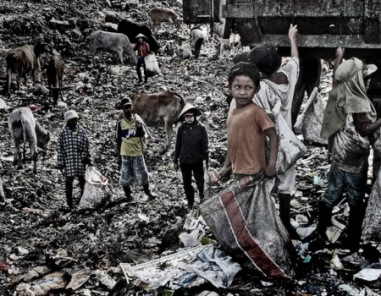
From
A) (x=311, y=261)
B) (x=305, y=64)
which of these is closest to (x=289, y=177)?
(x=311, y=261)

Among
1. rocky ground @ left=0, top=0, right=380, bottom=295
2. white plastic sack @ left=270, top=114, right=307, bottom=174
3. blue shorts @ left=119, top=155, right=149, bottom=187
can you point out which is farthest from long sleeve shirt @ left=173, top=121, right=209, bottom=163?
white plastic sack @ left=270, top=114, right=307, bottom=174

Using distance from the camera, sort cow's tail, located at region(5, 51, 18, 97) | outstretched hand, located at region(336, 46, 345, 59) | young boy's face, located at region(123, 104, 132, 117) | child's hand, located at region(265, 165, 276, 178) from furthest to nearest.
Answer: cow's tail, located at region(5, 51, 18, 97) < young boy's face, located at region(123, 104, 132, 117) < outstretched hand, located at region(336, 46, 345, 59) < child's hand, located at region(265, 165, 276, 178)

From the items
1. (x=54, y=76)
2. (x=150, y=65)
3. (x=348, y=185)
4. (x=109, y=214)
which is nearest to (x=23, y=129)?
(x=109, y=214)

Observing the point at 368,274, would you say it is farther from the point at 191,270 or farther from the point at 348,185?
the point at 191,270

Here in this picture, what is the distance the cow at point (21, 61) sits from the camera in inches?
524

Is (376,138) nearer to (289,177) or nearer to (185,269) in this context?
(289,177)

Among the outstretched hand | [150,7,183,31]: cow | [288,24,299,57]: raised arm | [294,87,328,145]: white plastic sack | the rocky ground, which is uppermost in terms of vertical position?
[150,7,183,31]: cow

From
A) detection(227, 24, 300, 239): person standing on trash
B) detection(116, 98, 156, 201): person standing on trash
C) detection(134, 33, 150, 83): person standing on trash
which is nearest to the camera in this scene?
detection(227, 24, 300, 239): person standing on trash

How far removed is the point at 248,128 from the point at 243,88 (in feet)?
0.94

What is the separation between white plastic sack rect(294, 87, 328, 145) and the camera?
5910 mm

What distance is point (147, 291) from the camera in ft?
12.6

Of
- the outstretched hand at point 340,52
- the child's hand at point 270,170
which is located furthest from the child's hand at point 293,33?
the child's hand at point 270,170

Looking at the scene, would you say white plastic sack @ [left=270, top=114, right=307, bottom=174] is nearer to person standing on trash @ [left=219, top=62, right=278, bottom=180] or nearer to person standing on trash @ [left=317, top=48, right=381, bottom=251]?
person standing on trash @ [left=219, top=62, right=278, bottom=180]

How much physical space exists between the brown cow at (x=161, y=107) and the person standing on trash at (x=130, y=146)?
2.74 meters
